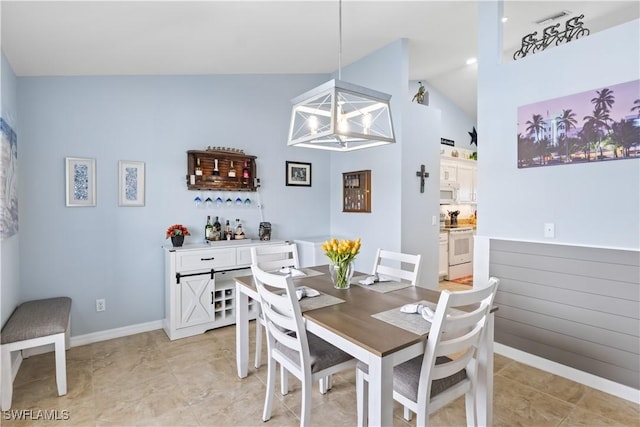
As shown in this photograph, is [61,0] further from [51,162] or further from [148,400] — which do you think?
[148,400]

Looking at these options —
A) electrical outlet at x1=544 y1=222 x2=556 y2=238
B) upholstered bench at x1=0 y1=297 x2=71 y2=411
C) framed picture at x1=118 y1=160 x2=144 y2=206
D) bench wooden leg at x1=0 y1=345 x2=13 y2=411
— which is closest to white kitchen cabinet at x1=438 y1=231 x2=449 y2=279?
electrical outlet at x1=544 y1=222 x2=556 y2=238

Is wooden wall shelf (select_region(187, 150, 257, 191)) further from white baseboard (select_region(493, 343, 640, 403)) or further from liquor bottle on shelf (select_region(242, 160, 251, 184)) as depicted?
white baseboard (select_region(493, 343, 640, 403))

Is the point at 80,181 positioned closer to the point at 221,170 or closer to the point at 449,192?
the point at 221,170

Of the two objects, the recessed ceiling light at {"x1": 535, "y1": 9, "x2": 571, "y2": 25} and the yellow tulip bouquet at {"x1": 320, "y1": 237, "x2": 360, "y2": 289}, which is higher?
the recessed ceiling light at {"x1": 535, "y1": 9, "x2": 571, "y2": 25}

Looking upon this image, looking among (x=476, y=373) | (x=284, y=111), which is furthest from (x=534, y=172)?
(x=284, y=111)

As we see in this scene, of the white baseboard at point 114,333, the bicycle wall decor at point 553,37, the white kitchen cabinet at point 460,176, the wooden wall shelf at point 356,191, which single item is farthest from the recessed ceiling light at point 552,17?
the white baseboard at point 114,333

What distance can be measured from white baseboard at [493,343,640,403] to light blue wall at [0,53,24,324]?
3.91 metres

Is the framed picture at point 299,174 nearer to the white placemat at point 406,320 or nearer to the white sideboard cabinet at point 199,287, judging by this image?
the white sideboard cabinet at point 199,287

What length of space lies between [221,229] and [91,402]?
196cm

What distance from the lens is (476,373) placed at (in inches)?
67.7

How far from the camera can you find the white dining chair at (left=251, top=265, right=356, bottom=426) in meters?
1.69

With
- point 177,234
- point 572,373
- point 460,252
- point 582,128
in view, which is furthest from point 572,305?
point 177,234

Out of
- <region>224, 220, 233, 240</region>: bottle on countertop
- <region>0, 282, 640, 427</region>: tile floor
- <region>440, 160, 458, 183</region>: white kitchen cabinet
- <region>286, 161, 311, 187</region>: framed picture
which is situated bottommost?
<region>0, 282, 640, 427</region>: tile floor

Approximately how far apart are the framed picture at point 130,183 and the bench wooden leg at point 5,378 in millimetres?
1500
